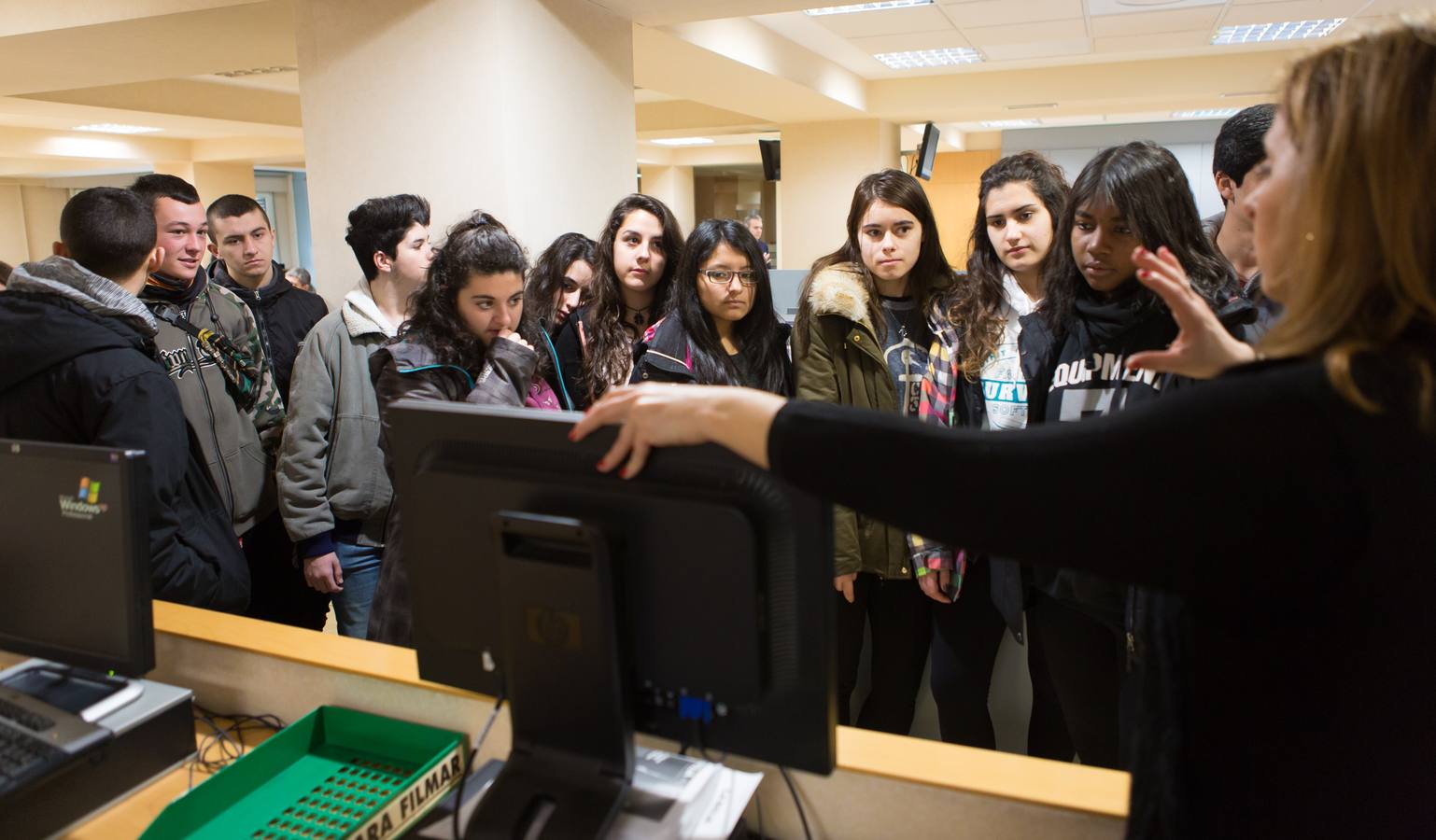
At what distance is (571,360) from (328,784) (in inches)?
59.9

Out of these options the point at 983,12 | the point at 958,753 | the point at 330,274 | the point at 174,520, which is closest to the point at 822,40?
the point at 983,12

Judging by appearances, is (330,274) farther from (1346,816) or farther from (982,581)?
(1346,816)

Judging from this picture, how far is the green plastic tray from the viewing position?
1047 mm

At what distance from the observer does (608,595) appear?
86cm

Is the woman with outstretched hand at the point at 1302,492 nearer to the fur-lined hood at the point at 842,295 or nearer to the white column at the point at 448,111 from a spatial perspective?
the fur-lined hood at the point at 842,295

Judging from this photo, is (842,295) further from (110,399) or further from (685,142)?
(685,142)

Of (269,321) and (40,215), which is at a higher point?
(40,215)

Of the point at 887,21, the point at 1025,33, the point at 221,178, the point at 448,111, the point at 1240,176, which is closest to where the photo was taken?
the point at 1240,176

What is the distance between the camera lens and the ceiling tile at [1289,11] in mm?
5488

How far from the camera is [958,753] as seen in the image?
1.06 meters

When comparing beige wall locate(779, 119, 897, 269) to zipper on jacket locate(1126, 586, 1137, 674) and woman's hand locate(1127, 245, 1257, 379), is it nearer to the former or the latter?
zipper on jacket locate(1126, 586, 1137, 674)

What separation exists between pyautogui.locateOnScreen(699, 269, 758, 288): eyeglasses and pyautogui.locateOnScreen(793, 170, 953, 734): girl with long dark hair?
14 centimetres

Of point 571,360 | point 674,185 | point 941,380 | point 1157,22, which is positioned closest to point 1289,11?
point 1157,22

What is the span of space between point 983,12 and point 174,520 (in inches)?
210
